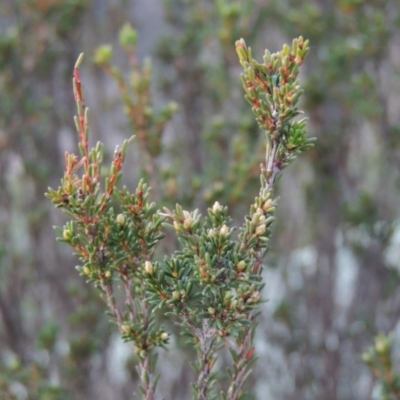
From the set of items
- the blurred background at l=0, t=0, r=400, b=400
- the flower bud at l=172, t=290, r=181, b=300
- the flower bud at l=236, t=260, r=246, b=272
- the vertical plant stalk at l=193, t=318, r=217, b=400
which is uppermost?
the blurred background at l=0, t=0, r=400, b=400

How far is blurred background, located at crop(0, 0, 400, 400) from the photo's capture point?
7.63 feet

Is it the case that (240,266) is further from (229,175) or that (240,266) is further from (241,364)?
(229,175)

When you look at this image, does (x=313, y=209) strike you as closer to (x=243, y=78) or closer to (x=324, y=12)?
(x=324, y=12)

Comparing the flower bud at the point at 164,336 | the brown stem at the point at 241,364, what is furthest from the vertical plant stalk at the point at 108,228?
the brown stem at the point at 241,364

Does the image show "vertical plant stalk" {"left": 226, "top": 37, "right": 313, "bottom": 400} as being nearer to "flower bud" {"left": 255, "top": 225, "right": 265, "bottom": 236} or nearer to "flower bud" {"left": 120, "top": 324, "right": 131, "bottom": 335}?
"flower bud" {"left": 255, "top": 225, "right": 265, "bottom": 236}

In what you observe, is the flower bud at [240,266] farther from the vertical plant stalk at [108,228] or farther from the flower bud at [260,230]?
the vertical plant stalk at [108,228]

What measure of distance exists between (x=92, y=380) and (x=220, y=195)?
112 centimetres

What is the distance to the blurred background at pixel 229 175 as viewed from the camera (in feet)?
7.63

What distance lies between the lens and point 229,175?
2.07 meters

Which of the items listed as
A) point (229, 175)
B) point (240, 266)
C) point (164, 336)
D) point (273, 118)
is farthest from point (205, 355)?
point (229, 175)

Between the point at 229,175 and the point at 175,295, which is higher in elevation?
the point at 229,175

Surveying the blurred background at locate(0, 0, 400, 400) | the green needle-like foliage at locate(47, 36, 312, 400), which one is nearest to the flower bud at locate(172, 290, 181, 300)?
the green needle-like foliage at locate(47, 36, 312, 400)

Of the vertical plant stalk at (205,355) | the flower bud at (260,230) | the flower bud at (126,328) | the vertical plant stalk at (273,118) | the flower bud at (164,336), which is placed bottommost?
the vertical plant stalk at (205,355)

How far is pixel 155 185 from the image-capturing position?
1878mm
